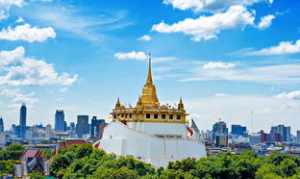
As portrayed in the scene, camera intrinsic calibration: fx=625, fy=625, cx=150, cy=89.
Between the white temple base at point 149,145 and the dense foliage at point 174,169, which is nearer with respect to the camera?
the dense foliage at point 174,169

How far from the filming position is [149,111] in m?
54.1

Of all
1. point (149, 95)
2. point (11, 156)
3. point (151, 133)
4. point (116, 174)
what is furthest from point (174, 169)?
point (11, 156)

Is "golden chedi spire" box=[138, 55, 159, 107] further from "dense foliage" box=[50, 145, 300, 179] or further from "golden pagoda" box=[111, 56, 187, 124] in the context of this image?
"dense foliage" box=[50, 145, 300, 179]

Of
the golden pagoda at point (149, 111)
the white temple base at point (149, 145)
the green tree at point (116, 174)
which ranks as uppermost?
the golden pagoda at point (149, 111)


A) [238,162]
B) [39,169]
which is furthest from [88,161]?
[39,169]

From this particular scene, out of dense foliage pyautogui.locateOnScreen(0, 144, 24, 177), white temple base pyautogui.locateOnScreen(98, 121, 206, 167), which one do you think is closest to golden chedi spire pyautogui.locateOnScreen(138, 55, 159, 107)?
white temple base pyautogui.locateOnScreen(98, 121, 206, 167)

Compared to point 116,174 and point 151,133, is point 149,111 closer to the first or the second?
point 151,133

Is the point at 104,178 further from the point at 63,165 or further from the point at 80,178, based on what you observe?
the point at 63,165

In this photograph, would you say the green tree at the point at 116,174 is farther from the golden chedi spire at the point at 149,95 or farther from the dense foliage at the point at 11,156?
the dense foliage at the point at 11,156

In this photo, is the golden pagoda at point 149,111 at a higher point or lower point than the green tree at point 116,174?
higher

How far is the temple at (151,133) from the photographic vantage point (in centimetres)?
5266

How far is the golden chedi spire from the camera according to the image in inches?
2175

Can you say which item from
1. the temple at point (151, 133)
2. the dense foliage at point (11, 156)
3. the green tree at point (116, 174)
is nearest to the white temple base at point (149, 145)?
the temple at point (151, 133)

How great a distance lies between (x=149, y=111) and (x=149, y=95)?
2.71 m
